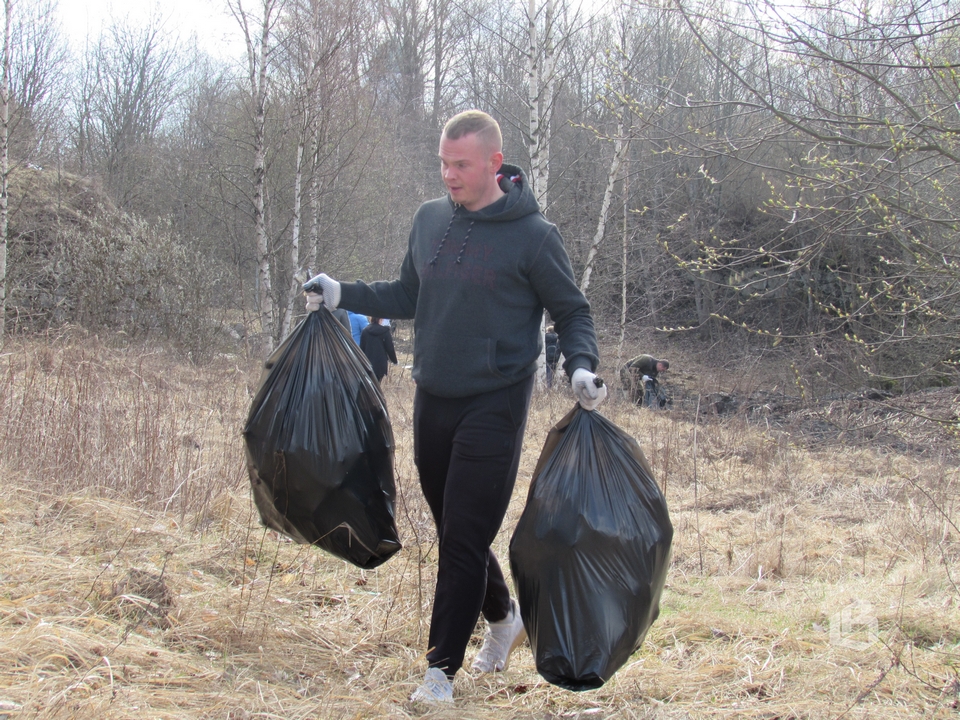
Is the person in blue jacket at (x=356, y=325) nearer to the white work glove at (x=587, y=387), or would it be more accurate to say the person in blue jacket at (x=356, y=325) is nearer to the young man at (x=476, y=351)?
the young man at (x=476, y=351)

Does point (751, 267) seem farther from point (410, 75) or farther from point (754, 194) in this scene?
point (410, 75)

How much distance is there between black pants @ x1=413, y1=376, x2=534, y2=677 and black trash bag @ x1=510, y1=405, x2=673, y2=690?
0.11 m

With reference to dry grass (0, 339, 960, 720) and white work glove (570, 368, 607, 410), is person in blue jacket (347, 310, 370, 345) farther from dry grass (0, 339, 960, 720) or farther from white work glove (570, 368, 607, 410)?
white work glove (570, 368, 607, 410)

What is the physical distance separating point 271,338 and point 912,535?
A: 306 inches

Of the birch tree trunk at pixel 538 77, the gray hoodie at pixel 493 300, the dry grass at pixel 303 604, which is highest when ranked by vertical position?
the birch tree trunk at pixel 538 77

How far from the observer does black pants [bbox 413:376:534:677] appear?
6.56ft

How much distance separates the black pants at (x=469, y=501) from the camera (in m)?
2.00

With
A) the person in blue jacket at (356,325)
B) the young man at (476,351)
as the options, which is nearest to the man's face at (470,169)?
the young man at (476,351)

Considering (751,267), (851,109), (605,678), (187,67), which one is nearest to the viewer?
(605,678)

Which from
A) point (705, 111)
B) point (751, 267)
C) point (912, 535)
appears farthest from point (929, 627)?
point (751, 267)

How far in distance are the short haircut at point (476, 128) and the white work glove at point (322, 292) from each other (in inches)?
22.5

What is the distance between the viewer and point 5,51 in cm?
789

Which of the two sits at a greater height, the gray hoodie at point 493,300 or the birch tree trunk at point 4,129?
the birch tree trunk at point 4,129

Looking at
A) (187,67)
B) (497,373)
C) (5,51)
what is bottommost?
(497,373)
